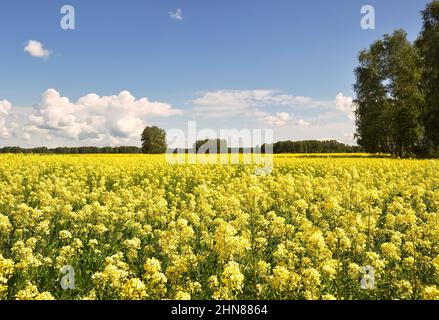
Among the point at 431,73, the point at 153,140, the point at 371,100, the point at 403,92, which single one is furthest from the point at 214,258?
the point at 153,140

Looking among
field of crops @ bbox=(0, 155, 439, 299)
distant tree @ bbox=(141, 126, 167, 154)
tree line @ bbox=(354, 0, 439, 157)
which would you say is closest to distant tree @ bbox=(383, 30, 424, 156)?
tree line @ bbox=(354, 0, 439, 157)

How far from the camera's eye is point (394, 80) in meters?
45.7

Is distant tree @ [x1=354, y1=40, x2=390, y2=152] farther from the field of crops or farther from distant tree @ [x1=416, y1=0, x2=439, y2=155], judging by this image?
Answer: the field of crops

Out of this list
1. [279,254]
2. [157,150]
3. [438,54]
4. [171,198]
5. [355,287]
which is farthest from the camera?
[157,150]

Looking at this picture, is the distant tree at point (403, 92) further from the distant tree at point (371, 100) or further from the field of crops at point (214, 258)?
the field of crops at point (214, 258)

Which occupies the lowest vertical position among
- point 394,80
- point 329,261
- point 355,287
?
point 355,287

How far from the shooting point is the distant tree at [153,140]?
89938 mm

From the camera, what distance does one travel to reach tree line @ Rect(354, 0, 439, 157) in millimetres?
37375

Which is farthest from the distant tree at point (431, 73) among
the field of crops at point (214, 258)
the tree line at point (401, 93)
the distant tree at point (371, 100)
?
the field of crops at point (214, 258)

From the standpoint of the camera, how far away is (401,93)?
43.9 m
